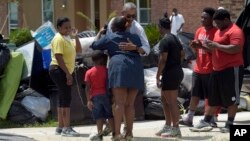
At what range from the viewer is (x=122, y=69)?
8.93 metres

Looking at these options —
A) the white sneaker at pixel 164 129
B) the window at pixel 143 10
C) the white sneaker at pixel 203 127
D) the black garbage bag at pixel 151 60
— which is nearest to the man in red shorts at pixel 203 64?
the white sneaker at pixel 203 127

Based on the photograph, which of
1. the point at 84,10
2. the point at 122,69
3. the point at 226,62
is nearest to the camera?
the point at 122,69

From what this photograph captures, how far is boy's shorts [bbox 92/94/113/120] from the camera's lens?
9414 mm

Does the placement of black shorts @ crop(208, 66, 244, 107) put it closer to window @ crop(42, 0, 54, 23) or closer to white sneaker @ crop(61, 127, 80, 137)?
white sneaker @ crop(61, 127, 80, 137)

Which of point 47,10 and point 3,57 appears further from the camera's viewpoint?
point 47,10

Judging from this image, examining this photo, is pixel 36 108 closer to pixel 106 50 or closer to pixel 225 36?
pixel 106 50

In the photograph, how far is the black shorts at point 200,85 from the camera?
10344mm

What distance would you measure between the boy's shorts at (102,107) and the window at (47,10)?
1733 cm

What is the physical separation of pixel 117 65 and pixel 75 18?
16639 mm

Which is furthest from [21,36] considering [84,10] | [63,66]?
[63,66]

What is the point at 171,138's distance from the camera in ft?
31.6

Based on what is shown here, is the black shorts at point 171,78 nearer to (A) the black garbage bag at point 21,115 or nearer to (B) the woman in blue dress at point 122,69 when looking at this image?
(B) the woman in blue dress at point 122,69

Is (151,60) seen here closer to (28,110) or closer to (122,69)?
(28,110)

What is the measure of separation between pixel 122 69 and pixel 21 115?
10.1ft
